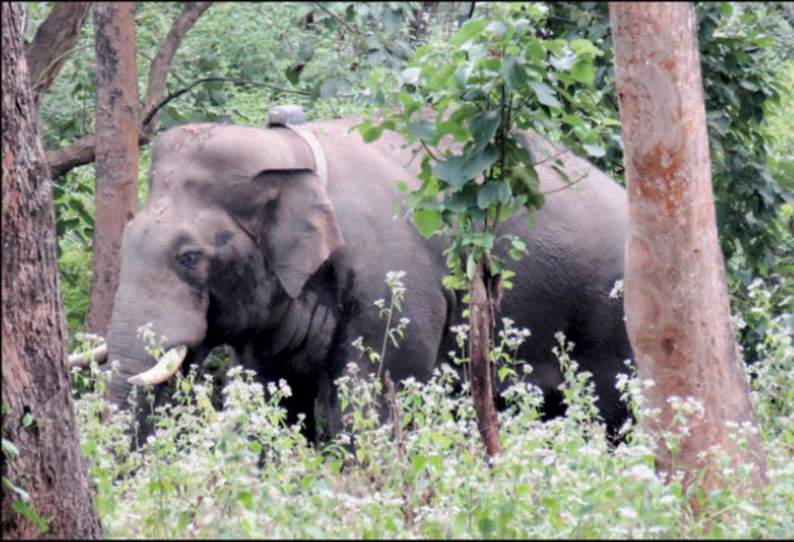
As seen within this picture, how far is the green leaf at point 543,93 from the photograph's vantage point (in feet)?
18.4

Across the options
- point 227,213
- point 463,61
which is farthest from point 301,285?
point 463,61

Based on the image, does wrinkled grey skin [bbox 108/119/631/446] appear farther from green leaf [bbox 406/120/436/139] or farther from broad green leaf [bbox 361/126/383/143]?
green leaf [bbox 406/120/436/139]

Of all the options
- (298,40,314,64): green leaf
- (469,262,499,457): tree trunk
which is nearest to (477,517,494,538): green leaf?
(469,262,499,457): tree trunk

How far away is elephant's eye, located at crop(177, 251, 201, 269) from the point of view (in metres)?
7.78

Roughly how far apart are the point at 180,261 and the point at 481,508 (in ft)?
10.6

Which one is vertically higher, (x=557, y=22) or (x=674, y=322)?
(x=557, y=22)

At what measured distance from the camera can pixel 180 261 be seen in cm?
777

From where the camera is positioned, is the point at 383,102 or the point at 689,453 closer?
the point at 689,453

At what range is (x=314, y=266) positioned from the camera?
311 inches

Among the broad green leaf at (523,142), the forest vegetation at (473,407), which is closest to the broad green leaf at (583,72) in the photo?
the forest vegetation at (473,407)

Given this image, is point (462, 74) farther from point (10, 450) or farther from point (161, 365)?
point (161, 365)

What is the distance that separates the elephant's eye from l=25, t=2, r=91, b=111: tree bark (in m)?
0.97

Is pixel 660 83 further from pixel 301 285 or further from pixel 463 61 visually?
pixel 301 285

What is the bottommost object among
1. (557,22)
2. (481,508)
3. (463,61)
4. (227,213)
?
Answer: (481,508)
